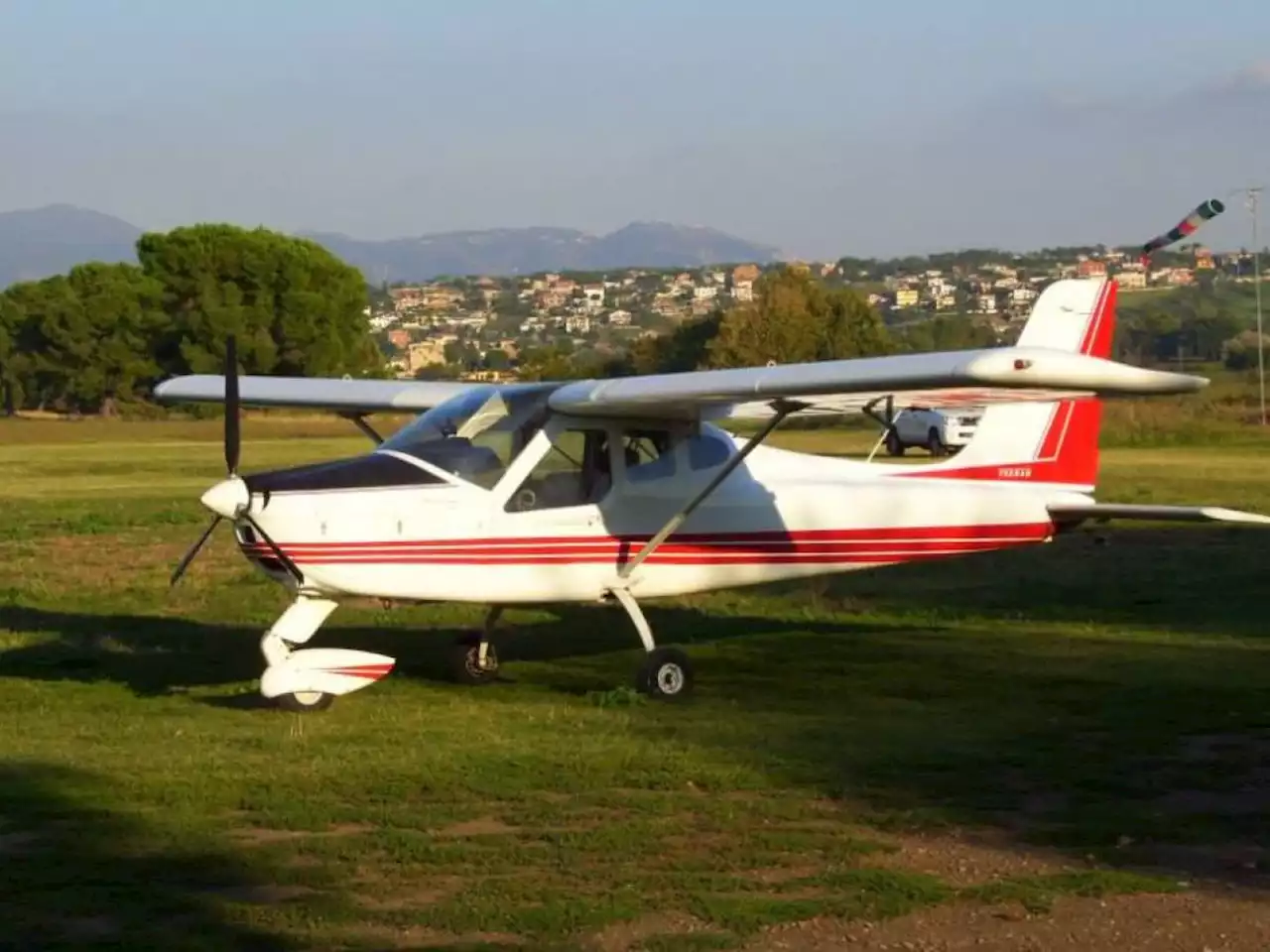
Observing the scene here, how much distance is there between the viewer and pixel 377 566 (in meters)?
11.3

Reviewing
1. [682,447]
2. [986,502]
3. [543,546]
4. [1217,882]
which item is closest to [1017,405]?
[986,502]

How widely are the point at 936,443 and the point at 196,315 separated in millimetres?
40616

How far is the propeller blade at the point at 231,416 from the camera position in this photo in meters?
11.4

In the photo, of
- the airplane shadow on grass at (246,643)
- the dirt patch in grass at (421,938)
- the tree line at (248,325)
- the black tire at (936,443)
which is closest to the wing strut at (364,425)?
the airplane shadow on grass at (246,643)

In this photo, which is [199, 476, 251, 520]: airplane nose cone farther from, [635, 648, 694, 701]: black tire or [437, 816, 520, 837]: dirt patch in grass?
[437, 816, 520, 837]: dirt patch in grass

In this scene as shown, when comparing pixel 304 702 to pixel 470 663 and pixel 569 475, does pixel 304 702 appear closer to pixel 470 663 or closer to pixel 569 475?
pixel 470 663

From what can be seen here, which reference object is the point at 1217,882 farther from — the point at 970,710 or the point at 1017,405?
the point at 1017,405

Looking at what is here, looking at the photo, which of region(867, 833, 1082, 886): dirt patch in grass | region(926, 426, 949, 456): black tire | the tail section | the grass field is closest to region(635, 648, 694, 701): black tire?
the grass field

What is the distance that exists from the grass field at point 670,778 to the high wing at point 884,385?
1756 millimetres

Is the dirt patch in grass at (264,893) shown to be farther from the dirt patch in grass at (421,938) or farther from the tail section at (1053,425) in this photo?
the tail section at (1053,425)

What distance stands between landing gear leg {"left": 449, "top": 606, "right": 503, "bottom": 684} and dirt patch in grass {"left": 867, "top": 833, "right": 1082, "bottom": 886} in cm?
523

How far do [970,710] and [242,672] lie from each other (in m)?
4.86

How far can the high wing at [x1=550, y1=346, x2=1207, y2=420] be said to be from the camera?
981 centimetres

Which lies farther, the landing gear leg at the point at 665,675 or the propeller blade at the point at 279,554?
the landing gear leg at the point at 665,675
